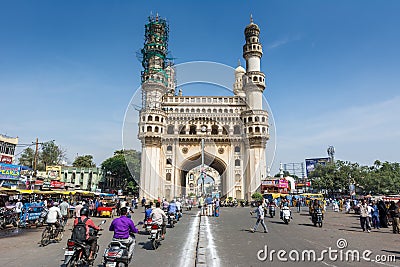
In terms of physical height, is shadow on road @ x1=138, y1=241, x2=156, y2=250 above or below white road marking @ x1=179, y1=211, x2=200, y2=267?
below

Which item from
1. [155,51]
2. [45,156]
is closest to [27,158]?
[45,156]

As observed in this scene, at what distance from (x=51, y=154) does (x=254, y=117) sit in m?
39.6

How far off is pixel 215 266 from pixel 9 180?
25902mm

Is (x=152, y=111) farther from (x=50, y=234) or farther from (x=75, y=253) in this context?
(x=75, y=253)

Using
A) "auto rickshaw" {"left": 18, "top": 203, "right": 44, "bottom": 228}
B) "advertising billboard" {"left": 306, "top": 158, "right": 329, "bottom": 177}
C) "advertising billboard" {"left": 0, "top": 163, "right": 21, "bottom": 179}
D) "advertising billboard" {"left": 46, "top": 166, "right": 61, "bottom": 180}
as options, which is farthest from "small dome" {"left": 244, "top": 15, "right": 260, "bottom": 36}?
"auto rickshaw" {"left": 18, "top": 203, "right": 44, "bottom": 228}

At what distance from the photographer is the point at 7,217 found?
570 inches

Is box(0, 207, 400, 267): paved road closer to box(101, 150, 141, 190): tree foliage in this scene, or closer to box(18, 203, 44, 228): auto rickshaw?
box(18, 203, 44, 228): auto rickshaw

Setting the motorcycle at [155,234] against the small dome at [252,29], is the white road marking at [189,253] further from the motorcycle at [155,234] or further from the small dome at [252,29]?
the small dome at [252,29]

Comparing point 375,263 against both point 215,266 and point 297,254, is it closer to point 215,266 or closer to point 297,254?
point 297,254

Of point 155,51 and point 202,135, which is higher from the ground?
point 155,51

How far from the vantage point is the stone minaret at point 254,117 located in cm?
4575

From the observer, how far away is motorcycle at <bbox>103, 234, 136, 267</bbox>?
5.45 meters

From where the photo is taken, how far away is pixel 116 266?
18.1ft

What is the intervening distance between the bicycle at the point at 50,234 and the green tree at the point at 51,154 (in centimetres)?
5094
